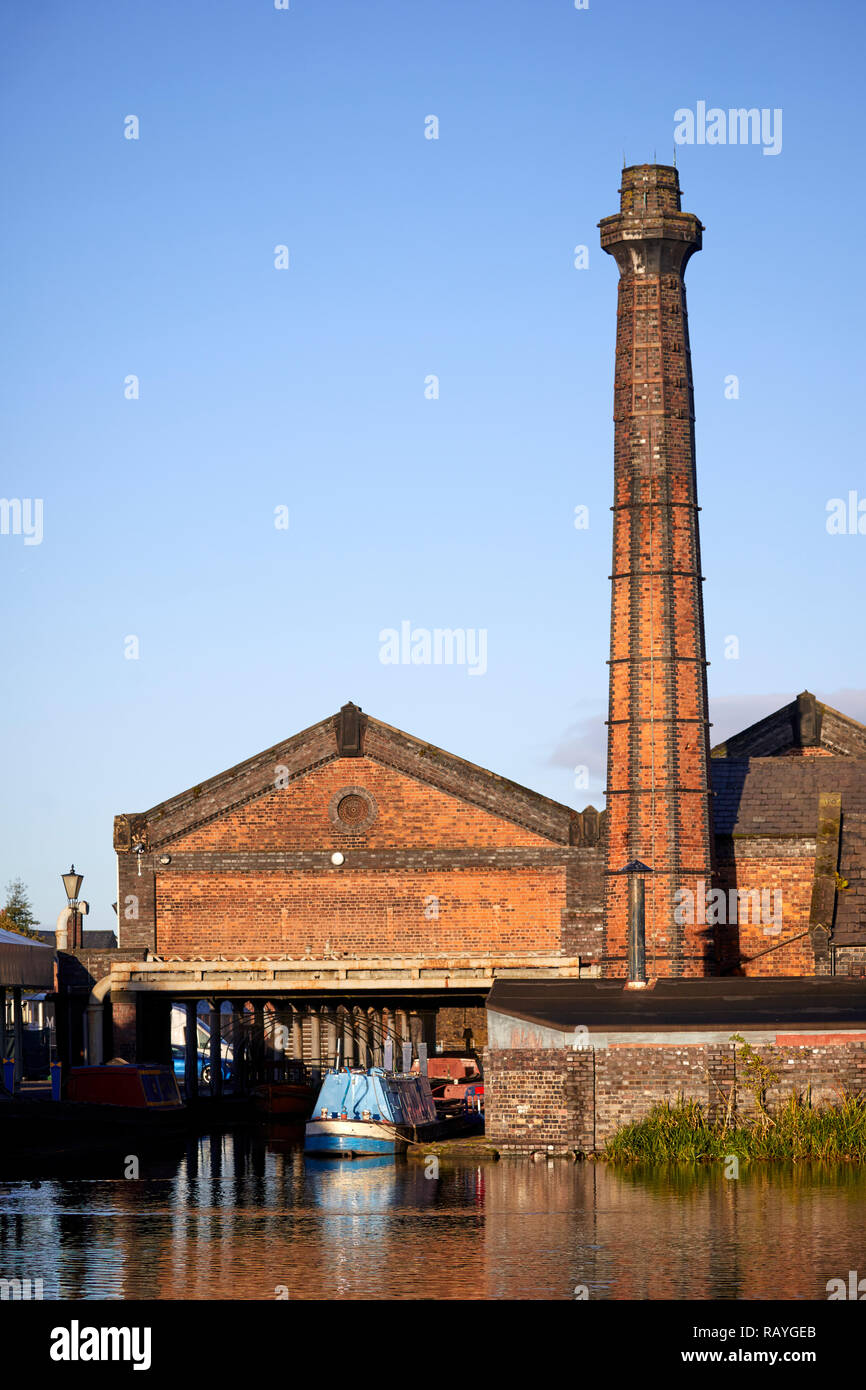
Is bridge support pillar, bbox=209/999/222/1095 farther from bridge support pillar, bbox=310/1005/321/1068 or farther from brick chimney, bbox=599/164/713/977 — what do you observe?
brick chimney, bbox=599/164/713/977

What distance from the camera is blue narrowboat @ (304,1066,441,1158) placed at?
39125 mm

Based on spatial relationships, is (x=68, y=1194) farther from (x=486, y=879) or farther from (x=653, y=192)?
(x=653, y=192)

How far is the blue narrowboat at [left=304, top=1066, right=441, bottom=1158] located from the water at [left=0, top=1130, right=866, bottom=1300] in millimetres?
4572

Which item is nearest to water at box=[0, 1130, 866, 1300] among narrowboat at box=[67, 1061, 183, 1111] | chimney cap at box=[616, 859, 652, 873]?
chimney cap at box=[616, 859, 652, 873]

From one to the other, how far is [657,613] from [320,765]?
472 inches

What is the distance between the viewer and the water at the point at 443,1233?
65.6ft

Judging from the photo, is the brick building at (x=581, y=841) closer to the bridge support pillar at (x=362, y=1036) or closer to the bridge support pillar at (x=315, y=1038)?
the bridge support pillar at (x=362, y=1036)

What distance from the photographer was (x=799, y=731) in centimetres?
5553

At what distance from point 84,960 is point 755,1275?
32258 millimetres

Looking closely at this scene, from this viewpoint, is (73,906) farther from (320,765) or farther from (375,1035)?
(375,1035)

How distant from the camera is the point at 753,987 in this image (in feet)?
130

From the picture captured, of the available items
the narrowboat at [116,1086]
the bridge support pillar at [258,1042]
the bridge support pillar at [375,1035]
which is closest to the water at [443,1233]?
the narrowboat at [116,1086]

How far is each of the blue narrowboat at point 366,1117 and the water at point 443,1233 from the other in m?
4.57

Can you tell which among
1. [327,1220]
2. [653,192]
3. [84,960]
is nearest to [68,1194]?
[327,1220]
